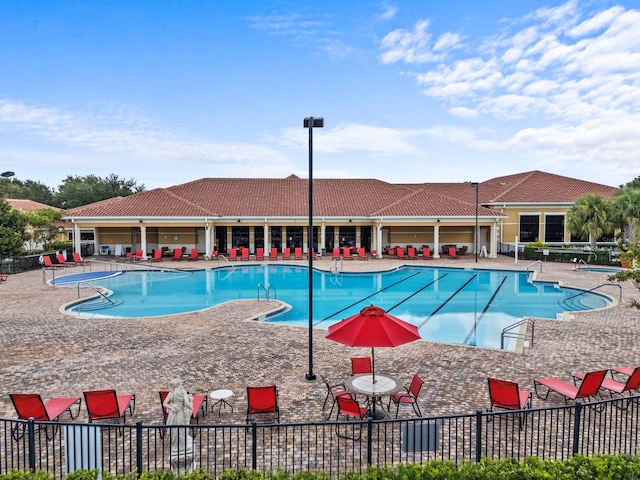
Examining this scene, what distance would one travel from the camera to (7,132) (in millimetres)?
35125

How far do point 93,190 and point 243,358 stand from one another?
2280 inches

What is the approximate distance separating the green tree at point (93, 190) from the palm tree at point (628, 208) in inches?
2264

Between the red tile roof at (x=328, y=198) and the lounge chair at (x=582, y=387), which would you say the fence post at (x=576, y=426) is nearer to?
the lounge chair at (x=582, y=387)

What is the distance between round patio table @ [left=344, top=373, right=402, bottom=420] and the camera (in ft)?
24.0

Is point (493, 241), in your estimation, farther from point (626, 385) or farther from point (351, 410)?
point (351, 410)

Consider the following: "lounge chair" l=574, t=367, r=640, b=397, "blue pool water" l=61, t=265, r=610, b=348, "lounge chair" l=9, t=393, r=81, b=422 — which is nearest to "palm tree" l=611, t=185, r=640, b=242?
"blue pool water" l=61, t=265, r=610, b=348

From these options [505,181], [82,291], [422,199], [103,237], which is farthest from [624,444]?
[505,181]

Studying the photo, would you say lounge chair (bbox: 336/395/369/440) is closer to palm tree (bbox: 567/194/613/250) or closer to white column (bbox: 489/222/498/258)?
palm tree (bbox: 567/194/613/250)

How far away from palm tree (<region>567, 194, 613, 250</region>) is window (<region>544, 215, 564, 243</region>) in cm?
619

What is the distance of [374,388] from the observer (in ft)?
24.7

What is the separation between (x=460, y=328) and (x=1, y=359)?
13583mm

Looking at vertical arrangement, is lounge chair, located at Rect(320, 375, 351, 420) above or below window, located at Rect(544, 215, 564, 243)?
below

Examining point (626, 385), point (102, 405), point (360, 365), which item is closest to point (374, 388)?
point (360, 365)

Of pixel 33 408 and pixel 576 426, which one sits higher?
pixel 576 426
